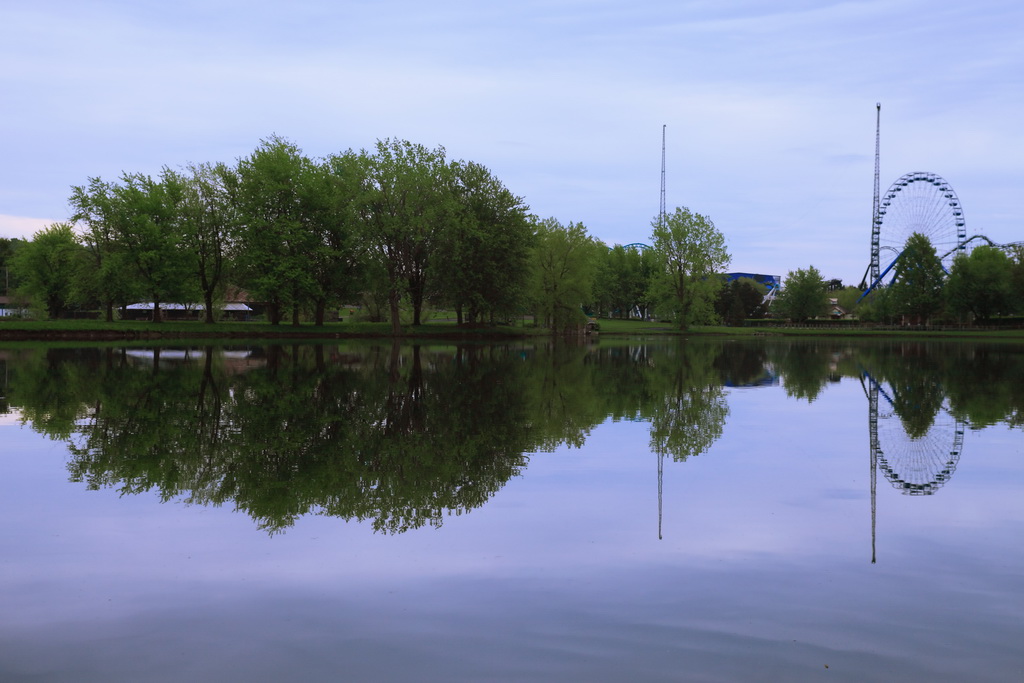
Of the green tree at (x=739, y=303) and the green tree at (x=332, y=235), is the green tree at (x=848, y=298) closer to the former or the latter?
the green tree at (x=739, y=303)

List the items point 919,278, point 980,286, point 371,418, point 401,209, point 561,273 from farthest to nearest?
point 919,278
point 980,286
point 561,273
point 401,209
point 371,418

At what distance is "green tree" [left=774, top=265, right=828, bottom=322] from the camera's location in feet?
414

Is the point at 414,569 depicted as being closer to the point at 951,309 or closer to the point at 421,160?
the point at 421,160

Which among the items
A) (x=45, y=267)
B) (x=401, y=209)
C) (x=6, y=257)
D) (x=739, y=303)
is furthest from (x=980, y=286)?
(x=6, y=257)

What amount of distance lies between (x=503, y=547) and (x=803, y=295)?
126961 mm

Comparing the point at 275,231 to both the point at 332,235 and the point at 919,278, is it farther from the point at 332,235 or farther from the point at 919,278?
the point at 919,278

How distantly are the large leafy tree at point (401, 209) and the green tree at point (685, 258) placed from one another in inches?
1524

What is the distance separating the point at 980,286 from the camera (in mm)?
94312

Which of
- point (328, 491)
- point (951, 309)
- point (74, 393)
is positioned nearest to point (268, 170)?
point (74, 393)

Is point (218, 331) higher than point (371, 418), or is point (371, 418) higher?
point (218, 331)

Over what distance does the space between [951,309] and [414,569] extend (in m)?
106

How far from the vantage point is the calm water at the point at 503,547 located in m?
5.34

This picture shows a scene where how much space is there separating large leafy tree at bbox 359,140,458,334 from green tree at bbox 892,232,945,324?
207 feet

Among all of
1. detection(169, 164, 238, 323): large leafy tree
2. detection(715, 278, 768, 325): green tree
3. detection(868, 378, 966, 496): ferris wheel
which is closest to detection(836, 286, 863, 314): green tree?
A: detection(715, 278, 768, 325): green tree
